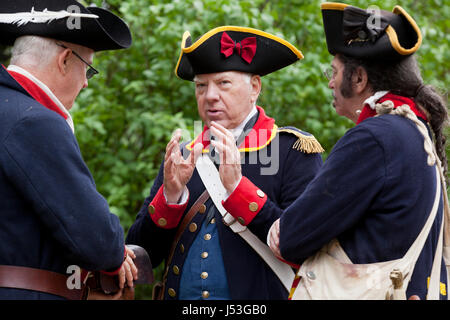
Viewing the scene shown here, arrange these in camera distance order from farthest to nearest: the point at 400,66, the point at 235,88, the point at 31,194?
the point at 235,88 → the point at 400,66 → the point at 31,194

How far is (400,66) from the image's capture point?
2.67 metres

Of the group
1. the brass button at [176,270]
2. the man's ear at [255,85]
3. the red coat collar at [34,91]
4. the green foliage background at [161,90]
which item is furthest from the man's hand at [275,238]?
the green foliage background at [161,90]

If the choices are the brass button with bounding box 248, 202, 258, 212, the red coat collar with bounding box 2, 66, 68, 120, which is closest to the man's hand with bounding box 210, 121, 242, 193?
the brass button with bounding box 248, 202, 258, 212

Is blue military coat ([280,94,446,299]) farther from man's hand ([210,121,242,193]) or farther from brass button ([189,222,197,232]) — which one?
brass button ([189,222,197,232])

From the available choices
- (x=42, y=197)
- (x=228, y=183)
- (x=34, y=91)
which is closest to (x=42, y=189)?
(x=42, y=197)

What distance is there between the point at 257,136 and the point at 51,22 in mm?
1378

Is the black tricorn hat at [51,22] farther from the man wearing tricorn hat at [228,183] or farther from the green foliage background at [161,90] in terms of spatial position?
the green foliage background at [161,90]

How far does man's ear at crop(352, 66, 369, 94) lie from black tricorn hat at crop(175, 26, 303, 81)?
897 mm

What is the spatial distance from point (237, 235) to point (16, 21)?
1.63 metres

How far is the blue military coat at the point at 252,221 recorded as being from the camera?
3.18 m

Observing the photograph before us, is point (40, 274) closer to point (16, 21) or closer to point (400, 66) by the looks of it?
point (16, 21)

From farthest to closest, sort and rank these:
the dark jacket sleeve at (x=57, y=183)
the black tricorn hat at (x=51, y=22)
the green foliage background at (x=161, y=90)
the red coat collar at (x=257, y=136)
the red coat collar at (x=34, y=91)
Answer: the green foliage background at (x=161, y=90), the red coat collar at (x=257, y=136), the black tricorn hat at (x=51, y=22), the red coat collar at (x=34, y=91), the dark jacket sleeve at (x=57, y=183)

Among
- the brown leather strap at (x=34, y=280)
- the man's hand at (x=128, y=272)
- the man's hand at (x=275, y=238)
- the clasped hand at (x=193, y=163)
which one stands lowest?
the man's hand at (x=128, y=272)
